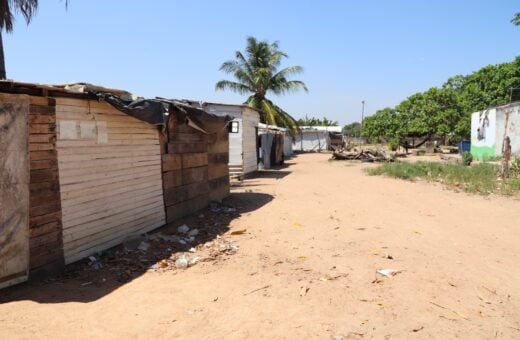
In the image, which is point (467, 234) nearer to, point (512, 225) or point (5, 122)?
point (512, 225)

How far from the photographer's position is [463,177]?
13234mm

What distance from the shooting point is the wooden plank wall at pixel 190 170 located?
7551mm

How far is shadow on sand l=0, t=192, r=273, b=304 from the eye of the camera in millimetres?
4238

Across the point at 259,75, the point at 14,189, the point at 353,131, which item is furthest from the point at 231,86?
the point at 353,131

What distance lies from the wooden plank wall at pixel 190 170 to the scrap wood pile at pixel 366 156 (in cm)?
1595

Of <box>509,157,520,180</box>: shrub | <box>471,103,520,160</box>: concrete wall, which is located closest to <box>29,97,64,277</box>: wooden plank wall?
<box>509,157,520,180</box>: shrub

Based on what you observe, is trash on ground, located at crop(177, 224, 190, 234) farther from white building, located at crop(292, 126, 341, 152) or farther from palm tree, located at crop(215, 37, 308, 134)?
white building, located at crop(292, 126, 341, 152)

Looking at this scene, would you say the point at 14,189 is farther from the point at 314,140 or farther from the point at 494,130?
the point at 314,140

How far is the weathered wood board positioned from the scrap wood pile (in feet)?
70.7

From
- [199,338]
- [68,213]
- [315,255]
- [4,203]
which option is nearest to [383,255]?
[315,255]

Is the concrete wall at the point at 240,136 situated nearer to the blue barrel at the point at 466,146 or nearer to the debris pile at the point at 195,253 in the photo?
the debris pile at the point at 195,253

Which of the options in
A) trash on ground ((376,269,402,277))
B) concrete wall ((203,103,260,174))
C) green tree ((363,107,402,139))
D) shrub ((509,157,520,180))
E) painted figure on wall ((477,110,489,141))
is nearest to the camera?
trash on ground ((376,269,402,277))

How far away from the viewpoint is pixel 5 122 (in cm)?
423

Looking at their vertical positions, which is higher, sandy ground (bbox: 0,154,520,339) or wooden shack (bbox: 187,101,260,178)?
wooden shack (bbox: 187,101,260,178)
